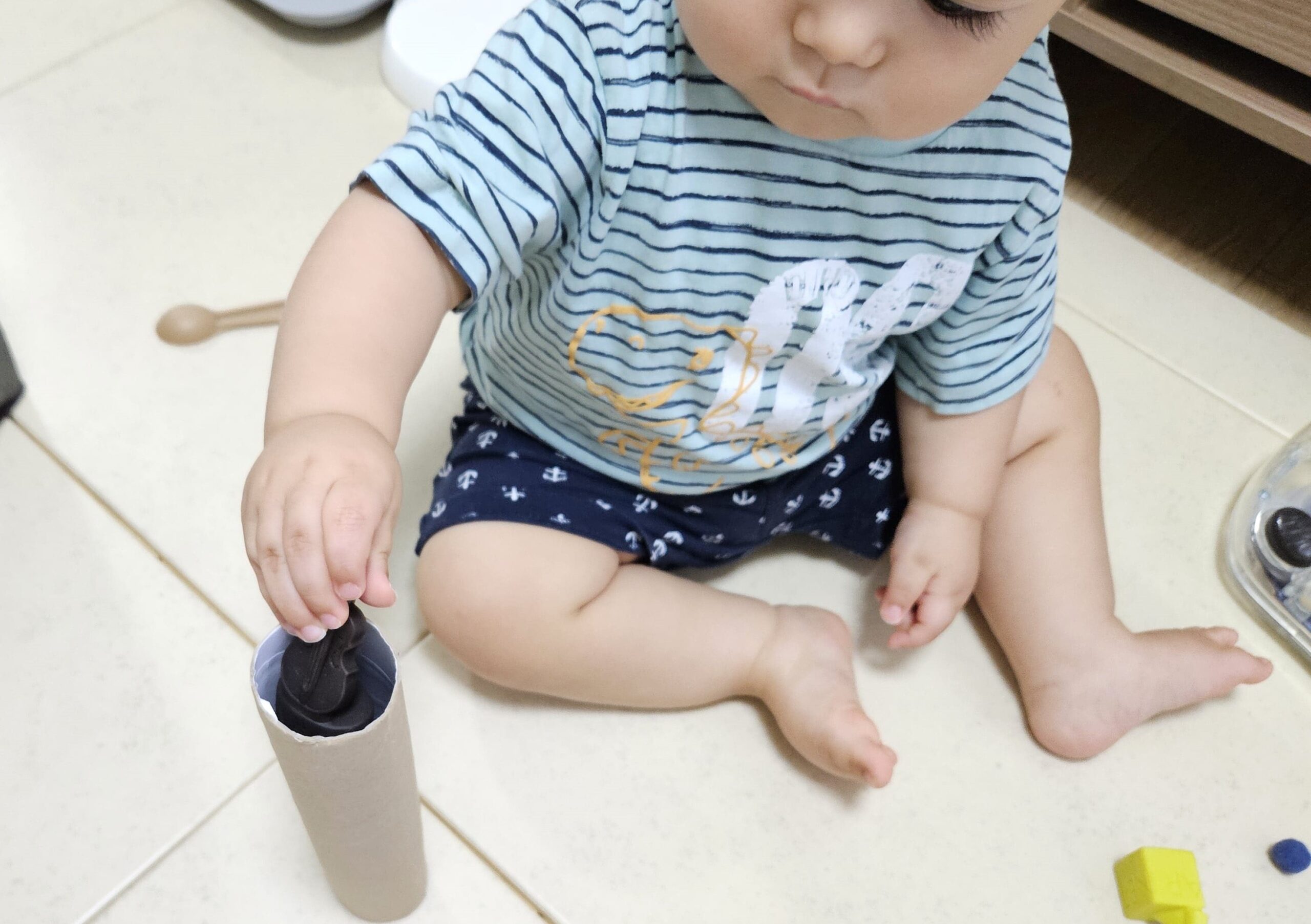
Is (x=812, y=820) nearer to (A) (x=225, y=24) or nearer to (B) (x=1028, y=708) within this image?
(B) (x=1028, y=708)

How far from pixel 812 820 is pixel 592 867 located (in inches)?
5.0

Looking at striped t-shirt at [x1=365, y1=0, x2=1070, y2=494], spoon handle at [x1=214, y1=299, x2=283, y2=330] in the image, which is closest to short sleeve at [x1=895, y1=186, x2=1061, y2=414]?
striped t-shirt at [x1=365, y1=0, x2=1070, y2=494]

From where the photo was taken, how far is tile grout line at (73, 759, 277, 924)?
595 mm

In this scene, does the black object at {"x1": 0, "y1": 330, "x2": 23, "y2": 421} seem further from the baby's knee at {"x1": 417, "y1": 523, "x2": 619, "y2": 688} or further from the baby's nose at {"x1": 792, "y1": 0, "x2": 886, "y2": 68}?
the baby's nose at {"x1": 792, "y1": 0, "x2": 886, "y2": 68}

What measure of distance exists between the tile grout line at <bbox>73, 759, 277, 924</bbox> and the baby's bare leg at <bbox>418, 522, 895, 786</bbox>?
0.13 metres

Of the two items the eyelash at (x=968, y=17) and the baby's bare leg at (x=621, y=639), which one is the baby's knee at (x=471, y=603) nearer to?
the baby's bare leg at (x=621, y=639)

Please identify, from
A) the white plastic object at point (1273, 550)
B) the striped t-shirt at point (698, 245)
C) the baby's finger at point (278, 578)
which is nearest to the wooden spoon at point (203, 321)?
the striped t-shirt at point (698, 245)

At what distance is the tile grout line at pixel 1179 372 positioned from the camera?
0.86m

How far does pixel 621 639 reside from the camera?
65 centimetres

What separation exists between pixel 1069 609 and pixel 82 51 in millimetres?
921

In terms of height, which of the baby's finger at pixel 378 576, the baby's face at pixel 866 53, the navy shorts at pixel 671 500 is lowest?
the navy shorts at pixel 671 500

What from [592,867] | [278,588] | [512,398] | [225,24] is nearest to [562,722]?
[592,867]

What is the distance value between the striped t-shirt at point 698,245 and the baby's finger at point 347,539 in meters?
0.14

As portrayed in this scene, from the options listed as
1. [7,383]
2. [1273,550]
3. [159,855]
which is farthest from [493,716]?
[1273,550]
